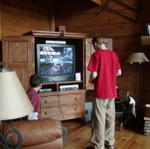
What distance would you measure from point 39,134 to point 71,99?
2.21 meters

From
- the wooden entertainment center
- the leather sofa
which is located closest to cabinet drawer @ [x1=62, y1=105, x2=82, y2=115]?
the wooden entertainment center

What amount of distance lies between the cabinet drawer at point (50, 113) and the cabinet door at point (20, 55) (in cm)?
51

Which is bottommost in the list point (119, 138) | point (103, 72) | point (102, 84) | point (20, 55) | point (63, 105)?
point (119, 138)

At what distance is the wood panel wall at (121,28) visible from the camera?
12.5 ft

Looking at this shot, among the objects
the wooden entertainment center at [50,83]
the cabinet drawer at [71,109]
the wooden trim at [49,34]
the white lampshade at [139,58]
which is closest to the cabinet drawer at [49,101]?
the wooden entertainment center at [50,83]

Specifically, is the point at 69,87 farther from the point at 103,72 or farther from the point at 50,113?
the point at 103,72

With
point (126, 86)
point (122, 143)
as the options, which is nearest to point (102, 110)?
point (122, 143)

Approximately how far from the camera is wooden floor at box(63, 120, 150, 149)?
2865mm

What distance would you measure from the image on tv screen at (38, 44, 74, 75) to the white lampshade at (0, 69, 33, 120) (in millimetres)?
2479

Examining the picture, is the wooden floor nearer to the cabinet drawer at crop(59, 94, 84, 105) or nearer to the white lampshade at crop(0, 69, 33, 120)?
the cabinet drawer at crop(59, 94, 84, 105)

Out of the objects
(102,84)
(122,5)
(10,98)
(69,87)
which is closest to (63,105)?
(69,87)

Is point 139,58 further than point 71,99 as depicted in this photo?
No

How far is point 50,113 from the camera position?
3.64 meters

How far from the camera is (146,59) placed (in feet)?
11.5
